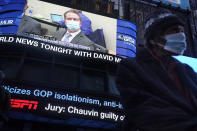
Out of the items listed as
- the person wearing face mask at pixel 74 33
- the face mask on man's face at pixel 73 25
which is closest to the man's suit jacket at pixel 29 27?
the person wearing face mask at pixel 74 33

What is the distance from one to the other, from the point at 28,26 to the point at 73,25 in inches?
110

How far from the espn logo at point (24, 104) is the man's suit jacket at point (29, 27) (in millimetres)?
4950

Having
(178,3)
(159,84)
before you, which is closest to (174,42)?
(159,84)

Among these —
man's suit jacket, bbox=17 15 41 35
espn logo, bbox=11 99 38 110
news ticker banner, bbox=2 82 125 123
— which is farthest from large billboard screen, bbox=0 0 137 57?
espn logo, bbox=11 99 38 110

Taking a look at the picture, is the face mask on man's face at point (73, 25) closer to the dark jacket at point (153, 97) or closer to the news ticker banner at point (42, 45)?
the news ticker banner at point (42, 45)

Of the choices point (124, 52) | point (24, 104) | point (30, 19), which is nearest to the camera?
point (24, 104)

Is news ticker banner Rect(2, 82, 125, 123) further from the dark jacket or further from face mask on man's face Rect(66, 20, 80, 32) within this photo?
the dark jacket

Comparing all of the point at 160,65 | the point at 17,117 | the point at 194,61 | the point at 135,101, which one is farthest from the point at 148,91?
the point at 194,61

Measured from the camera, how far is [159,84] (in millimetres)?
1242

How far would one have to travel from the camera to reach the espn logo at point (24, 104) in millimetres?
7466

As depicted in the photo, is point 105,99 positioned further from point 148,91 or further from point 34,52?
point 148,91

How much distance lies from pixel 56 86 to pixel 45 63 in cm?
191
